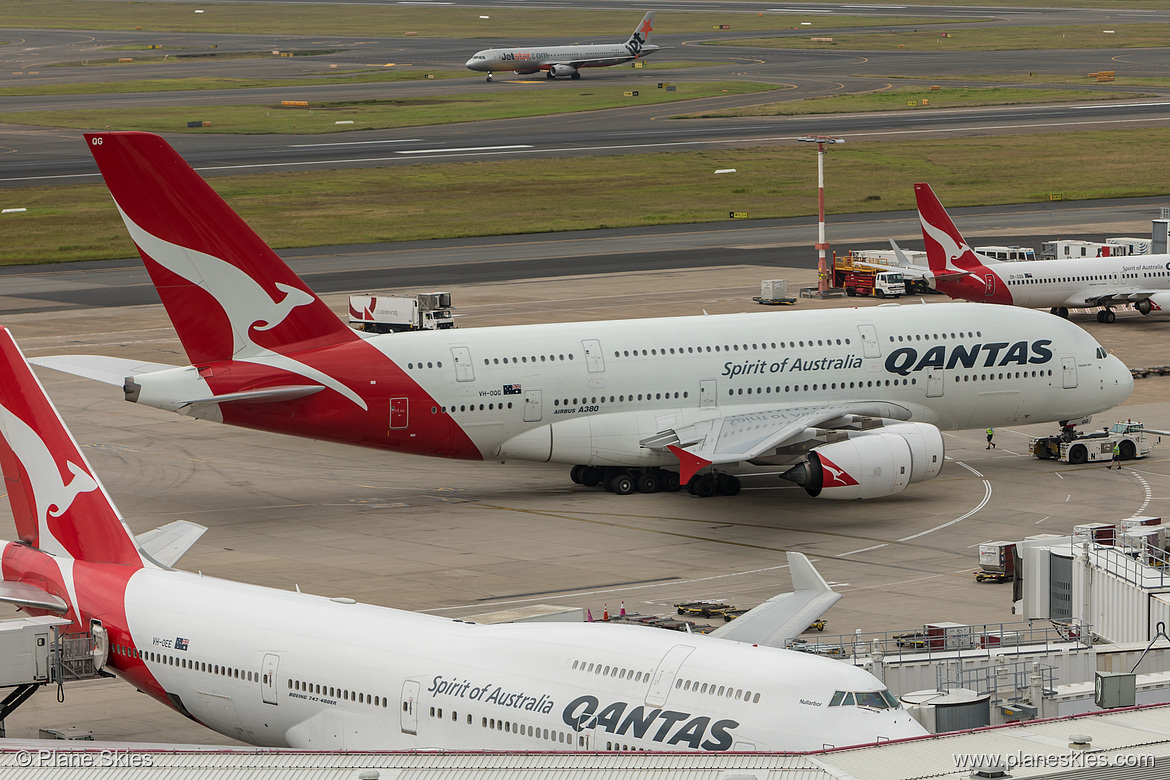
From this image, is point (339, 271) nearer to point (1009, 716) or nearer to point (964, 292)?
point (964, 292)

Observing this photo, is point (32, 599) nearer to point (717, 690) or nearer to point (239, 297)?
point (717, 690)

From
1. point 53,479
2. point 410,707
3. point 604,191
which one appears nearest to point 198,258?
point 53,479

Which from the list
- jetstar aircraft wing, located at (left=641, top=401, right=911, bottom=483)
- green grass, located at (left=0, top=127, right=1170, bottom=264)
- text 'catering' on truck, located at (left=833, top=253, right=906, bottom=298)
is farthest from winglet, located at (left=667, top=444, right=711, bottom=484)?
green grass, located at (left=0, top=127, right=1170, bottom=264)

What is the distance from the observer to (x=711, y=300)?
8719 centimetres

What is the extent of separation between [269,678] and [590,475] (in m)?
25.3

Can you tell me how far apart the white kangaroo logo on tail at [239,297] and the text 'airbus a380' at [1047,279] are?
41.3m

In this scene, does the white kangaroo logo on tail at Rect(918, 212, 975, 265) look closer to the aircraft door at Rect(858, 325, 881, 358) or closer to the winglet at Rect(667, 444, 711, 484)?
the aircraft door at Rect(858, 325, 881, 358)

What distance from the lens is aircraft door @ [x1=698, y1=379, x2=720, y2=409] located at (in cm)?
5141

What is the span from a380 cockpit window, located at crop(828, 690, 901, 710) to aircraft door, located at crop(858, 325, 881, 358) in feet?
98.9

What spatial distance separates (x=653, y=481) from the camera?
5222 centimetres

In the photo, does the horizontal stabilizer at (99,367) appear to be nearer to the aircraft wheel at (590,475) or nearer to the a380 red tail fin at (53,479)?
the aircraft wheel at (590,475)

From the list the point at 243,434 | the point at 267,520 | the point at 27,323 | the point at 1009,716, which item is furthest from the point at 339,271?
the point at 1009,716

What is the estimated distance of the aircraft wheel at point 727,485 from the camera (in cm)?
5162

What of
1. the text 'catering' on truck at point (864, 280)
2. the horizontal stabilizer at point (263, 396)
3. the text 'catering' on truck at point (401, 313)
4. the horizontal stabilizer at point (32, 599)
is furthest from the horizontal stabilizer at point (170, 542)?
the text 'catering' on truck at point (864, 280)
